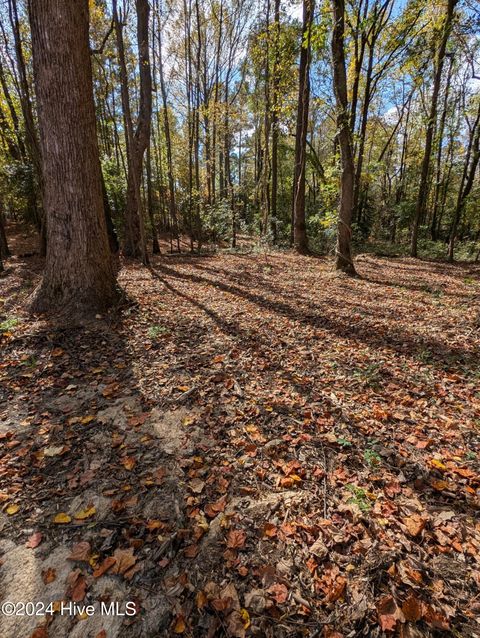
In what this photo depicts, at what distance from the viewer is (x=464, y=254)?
14.4m

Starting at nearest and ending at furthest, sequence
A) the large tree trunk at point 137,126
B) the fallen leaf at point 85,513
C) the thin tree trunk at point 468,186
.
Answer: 1. the fallen leaf at point 85,513
2. the large tree trunk at point 137,126
3. the thin tree trunk at point 468,186

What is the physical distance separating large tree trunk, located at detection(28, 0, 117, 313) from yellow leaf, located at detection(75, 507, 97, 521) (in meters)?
3.51

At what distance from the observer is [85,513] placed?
225cm

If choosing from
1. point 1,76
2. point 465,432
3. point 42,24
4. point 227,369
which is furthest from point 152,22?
point 465,432

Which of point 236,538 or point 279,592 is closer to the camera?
point 279,592

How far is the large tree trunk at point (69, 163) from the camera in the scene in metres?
4.46

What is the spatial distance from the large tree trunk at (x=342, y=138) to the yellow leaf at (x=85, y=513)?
8.75 meters

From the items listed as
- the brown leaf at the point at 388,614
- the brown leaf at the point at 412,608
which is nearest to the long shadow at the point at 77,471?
the brown leaf at the point at 388,614

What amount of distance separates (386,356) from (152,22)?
584 inches

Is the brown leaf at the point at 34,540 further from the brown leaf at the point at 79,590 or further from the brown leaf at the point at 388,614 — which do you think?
the brown leaf at the point at 388,614

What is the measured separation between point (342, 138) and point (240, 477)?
8687 mm

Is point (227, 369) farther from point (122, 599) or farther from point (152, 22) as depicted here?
point (152, 22)

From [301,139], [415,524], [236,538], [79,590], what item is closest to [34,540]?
[79,590]

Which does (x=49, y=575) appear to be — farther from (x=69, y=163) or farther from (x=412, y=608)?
(x=69, y=163)
